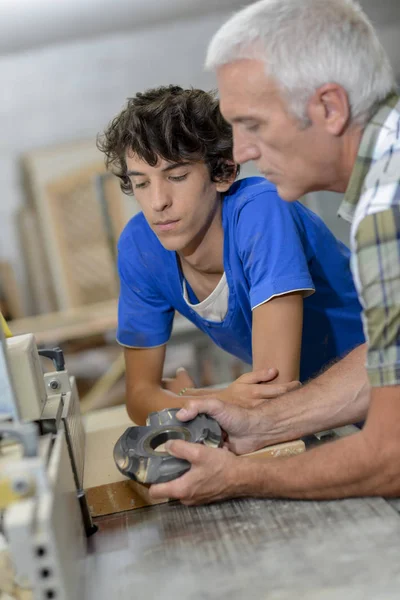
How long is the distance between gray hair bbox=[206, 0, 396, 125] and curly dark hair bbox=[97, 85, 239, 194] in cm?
41

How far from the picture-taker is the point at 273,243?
1490 mm

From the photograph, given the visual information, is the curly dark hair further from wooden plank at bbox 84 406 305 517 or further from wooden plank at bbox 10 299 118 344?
wooden plank at bbox 10 299 118 344

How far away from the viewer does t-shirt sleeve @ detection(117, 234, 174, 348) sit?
70.1 inches

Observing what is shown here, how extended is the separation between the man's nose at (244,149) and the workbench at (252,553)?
1.94 ft

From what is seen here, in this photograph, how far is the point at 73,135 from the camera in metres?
6.16

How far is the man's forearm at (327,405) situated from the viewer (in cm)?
137

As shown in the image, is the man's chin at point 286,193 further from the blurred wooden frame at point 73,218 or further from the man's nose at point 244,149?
the blurred wooden frame at point 73,218

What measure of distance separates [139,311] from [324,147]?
31.7 inches

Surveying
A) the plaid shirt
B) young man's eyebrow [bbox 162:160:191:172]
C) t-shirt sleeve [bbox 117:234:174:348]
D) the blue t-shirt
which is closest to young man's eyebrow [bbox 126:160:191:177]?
young man's eyebrow [bbox 162:160:191:172]

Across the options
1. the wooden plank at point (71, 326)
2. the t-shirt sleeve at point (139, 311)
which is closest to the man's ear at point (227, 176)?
the t-shirt sleeve at point (139, 311)

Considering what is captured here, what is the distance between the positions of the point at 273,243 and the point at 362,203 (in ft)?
1.53

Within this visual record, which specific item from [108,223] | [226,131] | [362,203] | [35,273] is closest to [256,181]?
[226,131]

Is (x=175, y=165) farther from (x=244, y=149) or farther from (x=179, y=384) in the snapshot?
(x=179, y=384)

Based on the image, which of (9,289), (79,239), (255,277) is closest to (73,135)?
(79,239)
